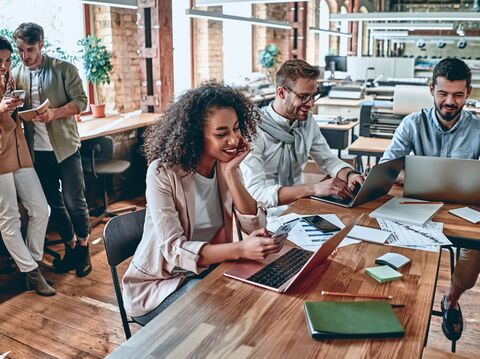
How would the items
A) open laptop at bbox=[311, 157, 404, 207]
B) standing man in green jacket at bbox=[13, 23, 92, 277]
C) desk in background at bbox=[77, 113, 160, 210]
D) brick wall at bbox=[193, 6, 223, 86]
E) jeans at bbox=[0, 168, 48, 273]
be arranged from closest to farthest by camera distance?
open laptop at bbox=[311, 157, 404, 207], jeans at bbox=[0, 168, 48, 273], standing man in green jacket at bbox=[13, 23, 92, 277], desk in background at bbox=[77, 113, 160, 210], brick wall at bbox=[193, 6, 223, 86]

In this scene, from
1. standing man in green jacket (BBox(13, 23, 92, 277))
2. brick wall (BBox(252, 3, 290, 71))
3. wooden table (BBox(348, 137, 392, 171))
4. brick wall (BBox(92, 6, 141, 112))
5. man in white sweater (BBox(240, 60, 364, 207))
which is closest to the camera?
man in white sweater (BBox(240, 60, 364, 207))

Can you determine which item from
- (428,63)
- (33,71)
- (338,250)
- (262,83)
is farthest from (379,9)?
(338,250)

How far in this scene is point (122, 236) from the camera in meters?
1.79

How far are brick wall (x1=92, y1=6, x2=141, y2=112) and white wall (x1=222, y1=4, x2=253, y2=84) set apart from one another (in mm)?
2242

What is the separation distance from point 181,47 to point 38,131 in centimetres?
357

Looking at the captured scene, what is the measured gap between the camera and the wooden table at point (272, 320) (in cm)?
111

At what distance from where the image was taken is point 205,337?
3.79 ft

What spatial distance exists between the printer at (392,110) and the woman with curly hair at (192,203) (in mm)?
2291

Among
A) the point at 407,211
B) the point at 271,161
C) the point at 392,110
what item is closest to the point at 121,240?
the point at 271,161

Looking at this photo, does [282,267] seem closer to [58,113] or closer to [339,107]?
[58,113]

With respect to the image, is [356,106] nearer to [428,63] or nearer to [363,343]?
[428,63]

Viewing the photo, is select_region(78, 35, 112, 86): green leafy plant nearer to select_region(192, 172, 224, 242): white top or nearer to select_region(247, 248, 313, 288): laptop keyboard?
select_region(192, 172, 224, 242): white top

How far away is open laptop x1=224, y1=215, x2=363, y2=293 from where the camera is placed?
140 cm

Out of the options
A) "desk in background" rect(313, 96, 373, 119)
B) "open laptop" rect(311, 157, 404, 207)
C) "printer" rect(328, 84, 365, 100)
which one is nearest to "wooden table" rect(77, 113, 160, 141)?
"open laptop" rect(311, 157, 404, 207)
